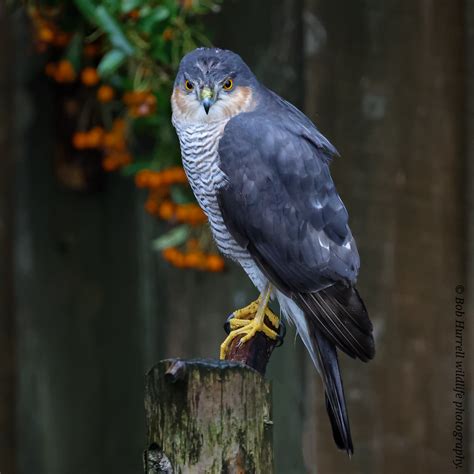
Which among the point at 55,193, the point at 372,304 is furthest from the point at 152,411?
the point at 55,193

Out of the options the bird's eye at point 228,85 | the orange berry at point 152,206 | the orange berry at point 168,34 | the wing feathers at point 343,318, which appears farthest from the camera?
the orange berry at point 152,206

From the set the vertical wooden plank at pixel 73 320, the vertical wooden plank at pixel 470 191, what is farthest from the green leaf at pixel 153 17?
the vertical wooden plank at pixel 470 191

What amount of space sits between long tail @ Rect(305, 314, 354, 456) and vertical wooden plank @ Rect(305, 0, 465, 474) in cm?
66

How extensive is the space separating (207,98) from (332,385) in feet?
2.91

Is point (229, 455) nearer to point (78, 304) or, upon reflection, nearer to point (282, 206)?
point (282, 206)

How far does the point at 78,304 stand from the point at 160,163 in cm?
90

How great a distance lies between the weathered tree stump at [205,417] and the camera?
210cm

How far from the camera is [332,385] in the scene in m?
2.82

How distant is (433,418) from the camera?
355 cm

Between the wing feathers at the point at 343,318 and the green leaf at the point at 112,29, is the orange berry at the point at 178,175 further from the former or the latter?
the wing feathers at the point at 343,318

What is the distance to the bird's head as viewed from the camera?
3.04m

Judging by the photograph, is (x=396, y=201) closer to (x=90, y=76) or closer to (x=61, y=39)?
(x=90, y=76)

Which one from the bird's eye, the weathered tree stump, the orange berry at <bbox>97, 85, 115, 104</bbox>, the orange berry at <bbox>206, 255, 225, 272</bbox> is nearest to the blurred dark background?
the orange berry at <bbox>206, 255, 225, 272</bbox>

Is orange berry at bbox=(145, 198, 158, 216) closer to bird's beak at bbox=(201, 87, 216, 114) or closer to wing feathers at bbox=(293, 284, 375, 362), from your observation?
bird's beak at bbox=(201, 87, 216, 114)
